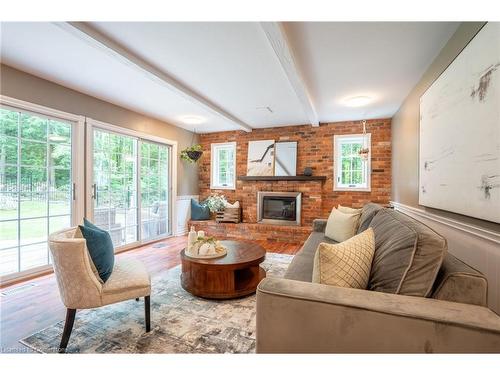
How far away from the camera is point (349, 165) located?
470 cm

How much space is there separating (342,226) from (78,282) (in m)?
2.39

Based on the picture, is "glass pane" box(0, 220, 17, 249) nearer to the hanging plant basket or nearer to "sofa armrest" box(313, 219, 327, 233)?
the hanging plant basket

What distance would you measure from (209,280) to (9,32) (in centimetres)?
262

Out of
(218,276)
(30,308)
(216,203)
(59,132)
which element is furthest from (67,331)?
(216,203)

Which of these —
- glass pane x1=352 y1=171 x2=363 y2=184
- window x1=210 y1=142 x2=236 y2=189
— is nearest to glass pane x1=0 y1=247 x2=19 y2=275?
window x1=210 y1=142 x2=236 y2=189

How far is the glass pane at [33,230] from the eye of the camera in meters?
2.78

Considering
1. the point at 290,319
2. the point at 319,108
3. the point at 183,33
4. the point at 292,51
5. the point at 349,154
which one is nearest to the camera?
the point at 290,319

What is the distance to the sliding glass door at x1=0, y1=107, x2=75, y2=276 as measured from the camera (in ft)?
8.57

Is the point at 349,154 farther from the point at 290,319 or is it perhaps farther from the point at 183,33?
the point at 290,319

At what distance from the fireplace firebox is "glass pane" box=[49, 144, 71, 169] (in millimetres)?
3333

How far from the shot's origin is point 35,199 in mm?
2859

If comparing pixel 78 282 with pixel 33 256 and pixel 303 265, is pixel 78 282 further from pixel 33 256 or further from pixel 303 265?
pixel 33 256

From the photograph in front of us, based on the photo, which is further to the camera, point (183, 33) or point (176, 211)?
point (176, 211)
